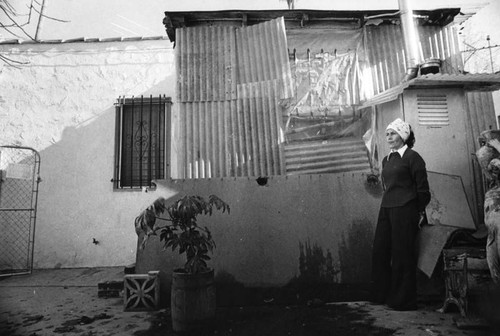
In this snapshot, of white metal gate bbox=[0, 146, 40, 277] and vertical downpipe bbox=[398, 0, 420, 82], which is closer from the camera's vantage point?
vertical downpipe bbox=[398, 0, 420, 82]

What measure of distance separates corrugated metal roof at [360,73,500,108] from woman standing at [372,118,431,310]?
3.26 feet

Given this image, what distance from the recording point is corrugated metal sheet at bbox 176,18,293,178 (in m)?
5.21

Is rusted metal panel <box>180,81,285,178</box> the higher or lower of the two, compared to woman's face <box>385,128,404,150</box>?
higher

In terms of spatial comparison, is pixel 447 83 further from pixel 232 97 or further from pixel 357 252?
pixel 232 97

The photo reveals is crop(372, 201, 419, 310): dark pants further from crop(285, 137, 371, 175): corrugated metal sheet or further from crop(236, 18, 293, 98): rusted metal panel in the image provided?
crop(236, 18, 293, 98): rusted metal panel

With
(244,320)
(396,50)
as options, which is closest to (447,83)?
(396,50)

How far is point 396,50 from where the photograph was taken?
557 centimetres

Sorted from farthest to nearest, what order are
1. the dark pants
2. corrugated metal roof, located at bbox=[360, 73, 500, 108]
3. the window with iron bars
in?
the window with iron bars
corrugated metal roof, located at bbox=[360, 73, 500, 108]
the dark pants

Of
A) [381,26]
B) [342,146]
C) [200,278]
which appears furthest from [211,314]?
[381,26]

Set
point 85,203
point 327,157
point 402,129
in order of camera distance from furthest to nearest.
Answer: point 85,203, point 327,157, point 402,129

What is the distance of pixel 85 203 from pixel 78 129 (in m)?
1.75

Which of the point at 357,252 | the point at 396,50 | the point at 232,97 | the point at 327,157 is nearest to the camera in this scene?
the point at 357,252

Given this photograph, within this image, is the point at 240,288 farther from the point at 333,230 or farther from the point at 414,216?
the point at 414,216

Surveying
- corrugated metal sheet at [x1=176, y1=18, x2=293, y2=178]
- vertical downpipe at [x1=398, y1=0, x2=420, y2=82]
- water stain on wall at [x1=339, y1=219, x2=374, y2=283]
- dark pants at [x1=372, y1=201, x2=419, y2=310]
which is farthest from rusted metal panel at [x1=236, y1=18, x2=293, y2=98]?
dark pants at [x1=372, y1=201, x2=419, y2=310]
